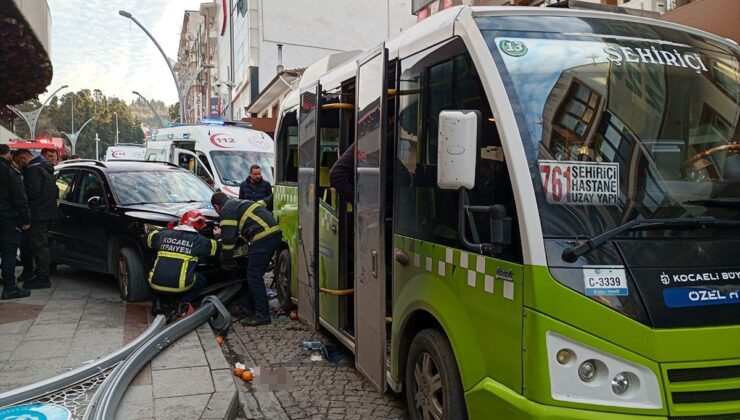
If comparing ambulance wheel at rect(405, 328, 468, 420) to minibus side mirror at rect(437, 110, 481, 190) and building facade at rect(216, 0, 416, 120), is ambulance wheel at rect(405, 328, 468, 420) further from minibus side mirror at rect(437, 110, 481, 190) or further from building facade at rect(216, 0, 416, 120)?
building facade at rect(216, 0, 416, 120)

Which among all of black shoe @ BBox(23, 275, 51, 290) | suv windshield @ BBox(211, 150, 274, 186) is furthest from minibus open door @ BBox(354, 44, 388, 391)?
suv windshield @ BBox(211, 150, 274, 186)

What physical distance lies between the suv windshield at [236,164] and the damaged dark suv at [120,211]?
4.91 meters

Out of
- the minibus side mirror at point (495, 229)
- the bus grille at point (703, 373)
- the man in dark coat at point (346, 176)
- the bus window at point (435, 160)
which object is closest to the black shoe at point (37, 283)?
the man in dark coat at point (346, 176)

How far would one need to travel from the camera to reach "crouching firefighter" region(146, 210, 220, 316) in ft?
22.3

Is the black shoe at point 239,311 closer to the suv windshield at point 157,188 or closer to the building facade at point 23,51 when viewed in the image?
the suv windshield at point 157,188

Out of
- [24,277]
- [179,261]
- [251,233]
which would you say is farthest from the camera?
[24,277]

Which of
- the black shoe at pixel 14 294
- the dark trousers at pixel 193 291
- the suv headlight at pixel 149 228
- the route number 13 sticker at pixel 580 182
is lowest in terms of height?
the black shoe at pixel 14 294

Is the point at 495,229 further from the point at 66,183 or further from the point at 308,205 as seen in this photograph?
the point at 66,183

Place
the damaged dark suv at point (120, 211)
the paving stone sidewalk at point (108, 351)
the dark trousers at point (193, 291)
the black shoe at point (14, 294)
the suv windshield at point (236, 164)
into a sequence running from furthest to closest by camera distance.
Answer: the suv windshield at point (236, 164) → the black shoe at point (14, 294) → the damaged dark suv at point (120, 211) → the dark trousers at point (193, 291) → the paving stone sidewalk at point (108, 351)

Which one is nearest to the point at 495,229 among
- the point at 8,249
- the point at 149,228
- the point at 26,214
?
the point at 149,228

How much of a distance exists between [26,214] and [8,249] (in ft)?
1.56

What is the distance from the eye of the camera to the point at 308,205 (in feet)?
20.7

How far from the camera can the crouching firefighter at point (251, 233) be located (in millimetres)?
6855

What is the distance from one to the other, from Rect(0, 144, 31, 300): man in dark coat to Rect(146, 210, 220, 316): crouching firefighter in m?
1.90
